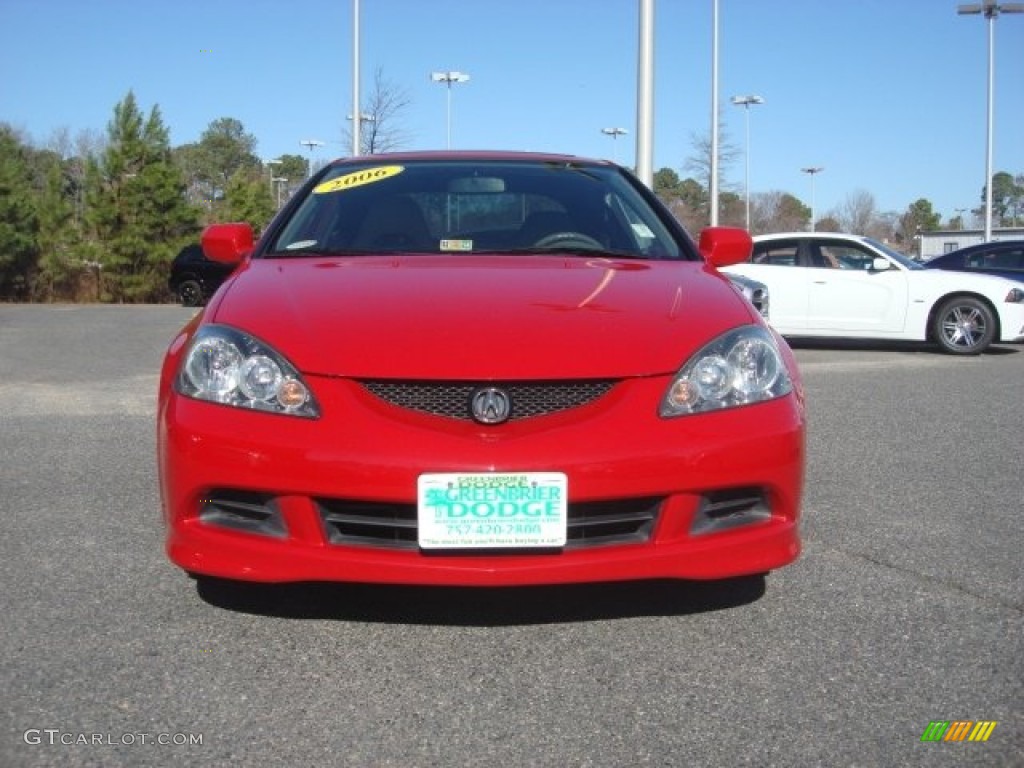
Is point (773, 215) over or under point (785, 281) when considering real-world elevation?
over

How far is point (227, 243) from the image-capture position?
400cm

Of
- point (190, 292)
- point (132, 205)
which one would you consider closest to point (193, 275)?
point (190, 292)

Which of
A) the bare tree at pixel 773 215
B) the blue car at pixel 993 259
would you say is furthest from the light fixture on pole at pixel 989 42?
the bare tree at pixel 773 215

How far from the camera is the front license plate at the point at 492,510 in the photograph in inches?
104

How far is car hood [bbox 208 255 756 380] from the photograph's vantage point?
2.80 m

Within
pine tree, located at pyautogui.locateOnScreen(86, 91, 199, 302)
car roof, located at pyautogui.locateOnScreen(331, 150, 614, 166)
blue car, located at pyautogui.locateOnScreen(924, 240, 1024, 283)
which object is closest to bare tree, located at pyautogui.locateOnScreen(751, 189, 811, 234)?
pine tree, located at pyautogui.locateOnScreen(86, 91, 199, 302)

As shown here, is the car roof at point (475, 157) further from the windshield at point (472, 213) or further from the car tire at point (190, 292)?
the car tire at point (190, 292)

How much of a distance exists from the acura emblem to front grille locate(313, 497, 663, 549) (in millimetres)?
287

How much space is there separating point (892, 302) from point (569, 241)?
368 inches

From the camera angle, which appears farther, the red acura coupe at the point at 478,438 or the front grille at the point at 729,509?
the front grille at the point at 729,509

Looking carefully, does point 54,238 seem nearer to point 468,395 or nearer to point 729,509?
point 468,395

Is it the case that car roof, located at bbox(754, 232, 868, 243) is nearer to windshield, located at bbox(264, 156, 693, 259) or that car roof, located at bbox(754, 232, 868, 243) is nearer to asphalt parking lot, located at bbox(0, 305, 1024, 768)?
asphalt parking lot, located at bbox(0, 305, 1024, 768)

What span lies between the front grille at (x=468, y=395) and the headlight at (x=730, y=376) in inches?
9.2

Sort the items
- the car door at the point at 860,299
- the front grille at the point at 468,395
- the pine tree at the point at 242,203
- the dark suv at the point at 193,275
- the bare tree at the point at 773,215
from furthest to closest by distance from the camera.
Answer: the bare tree at the point at 773,215
the pine tree at the point at 242,203
the dark suv at the point at 193,275
the car door at the point at 860,299
the front grille at the point at 468,395
